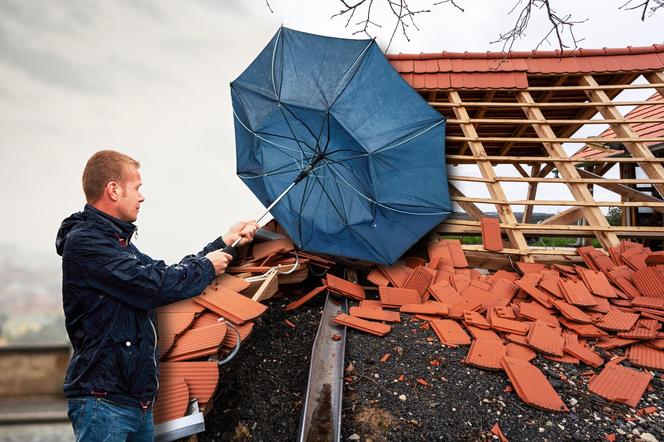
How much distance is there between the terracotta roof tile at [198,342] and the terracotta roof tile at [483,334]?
2.53m

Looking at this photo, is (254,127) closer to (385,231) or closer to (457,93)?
(385,231)

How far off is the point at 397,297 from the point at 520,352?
1.50m

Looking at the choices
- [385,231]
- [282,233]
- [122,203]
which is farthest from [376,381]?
[282,233]

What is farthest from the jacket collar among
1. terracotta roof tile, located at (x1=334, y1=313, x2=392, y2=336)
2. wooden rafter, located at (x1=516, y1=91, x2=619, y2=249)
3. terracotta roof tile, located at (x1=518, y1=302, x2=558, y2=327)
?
wooden rafter, located at (x1=516, y1=91, x2=619, y2=249)

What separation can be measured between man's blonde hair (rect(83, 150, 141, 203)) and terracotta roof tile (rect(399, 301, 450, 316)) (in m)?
3.45

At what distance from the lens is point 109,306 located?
5.73 ft

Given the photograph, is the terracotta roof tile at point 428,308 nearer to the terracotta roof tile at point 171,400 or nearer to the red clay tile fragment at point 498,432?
the red clay tile fragment at point 498,432

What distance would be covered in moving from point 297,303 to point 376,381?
65.5 inches

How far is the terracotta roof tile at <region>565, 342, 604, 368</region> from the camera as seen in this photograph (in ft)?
11.8

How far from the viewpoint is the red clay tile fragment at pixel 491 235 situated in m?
5.54

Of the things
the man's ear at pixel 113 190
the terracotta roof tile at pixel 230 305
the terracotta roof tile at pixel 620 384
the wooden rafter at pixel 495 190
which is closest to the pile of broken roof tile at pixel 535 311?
the terracotta roof tile at pixel 620 384

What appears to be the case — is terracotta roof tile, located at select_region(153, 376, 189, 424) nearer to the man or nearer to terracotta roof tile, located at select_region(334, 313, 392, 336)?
the man

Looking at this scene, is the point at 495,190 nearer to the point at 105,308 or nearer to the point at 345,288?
the point at 345,288

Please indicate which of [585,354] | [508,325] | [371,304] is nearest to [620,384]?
[585,354]
